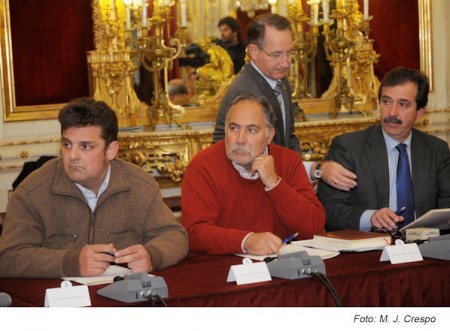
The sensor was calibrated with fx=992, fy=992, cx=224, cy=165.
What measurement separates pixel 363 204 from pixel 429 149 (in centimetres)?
44

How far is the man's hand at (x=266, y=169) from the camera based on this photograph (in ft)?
13.0

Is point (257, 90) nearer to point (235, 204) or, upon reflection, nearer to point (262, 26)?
point (262, 26)

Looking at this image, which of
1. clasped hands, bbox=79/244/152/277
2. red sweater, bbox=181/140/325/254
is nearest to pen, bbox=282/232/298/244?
red sweater, bbox=181/140/325/254

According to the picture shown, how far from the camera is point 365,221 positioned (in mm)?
4297

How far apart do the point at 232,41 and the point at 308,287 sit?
4552 millimetres

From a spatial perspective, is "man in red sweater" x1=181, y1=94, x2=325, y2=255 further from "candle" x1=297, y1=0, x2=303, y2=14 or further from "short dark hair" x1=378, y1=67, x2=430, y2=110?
"candle" x1=297, y1=0, x2=303, y2=14

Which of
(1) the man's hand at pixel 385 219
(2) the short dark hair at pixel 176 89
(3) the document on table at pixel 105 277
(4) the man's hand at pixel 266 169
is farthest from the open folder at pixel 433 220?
(2) the short dark hair at pixel 176 89

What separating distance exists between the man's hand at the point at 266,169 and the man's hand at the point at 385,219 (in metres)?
0.49

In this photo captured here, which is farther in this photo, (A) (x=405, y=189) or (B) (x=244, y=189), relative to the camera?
(A) (x=405, y=189)

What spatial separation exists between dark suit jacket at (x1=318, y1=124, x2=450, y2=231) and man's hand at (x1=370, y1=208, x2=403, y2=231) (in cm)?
21

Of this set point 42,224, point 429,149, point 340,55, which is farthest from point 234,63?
point 42,224

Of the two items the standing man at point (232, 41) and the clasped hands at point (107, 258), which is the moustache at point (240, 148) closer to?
the clasped hands at point (107, 258)

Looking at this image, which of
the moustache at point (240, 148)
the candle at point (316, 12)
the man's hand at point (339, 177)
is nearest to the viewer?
the moustache at point (240, 148)

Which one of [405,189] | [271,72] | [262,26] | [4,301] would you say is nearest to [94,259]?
[4,301]
